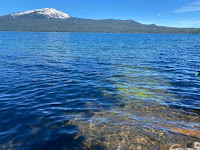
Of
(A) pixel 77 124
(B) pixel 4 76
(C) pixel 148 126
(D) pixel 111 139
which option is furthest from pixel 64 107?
(B) pixel 4 76

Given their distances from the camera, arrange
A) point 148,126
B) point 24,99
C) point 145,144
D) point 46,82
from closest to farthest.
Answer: point 145,144
point 148,126
point 24,99
point 46,82

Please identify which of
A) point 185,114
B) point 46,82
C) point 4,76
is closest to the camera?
point 185,114

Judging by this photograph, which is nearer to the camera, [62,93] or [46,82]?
[62,93]

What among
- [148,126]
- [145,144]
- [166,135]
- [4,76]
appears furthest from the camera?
[4,76]

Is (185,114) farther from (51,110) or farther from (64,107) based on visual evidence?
(51,110)

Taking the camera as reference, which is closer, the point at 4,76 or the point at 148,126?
the point at 148,126

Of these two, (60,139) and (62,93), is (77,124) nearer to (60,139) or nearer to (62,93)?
(60,139)

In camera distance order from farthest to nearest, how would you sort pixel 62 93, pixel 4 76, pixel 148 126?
pixel 4 76 → pixel 62 93 → pixel 148 126

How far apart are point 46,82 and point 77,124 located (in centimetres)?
913

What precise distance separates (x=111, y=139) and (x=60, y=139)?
2398mm

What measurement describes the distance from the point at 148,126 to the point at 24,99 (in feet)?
29.8

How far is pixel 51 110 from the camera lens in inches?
425

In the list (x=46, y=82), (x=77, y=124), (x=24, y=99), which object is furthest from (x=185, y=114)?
(x=46, y=82)

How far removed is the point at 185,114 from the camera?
10445mm
